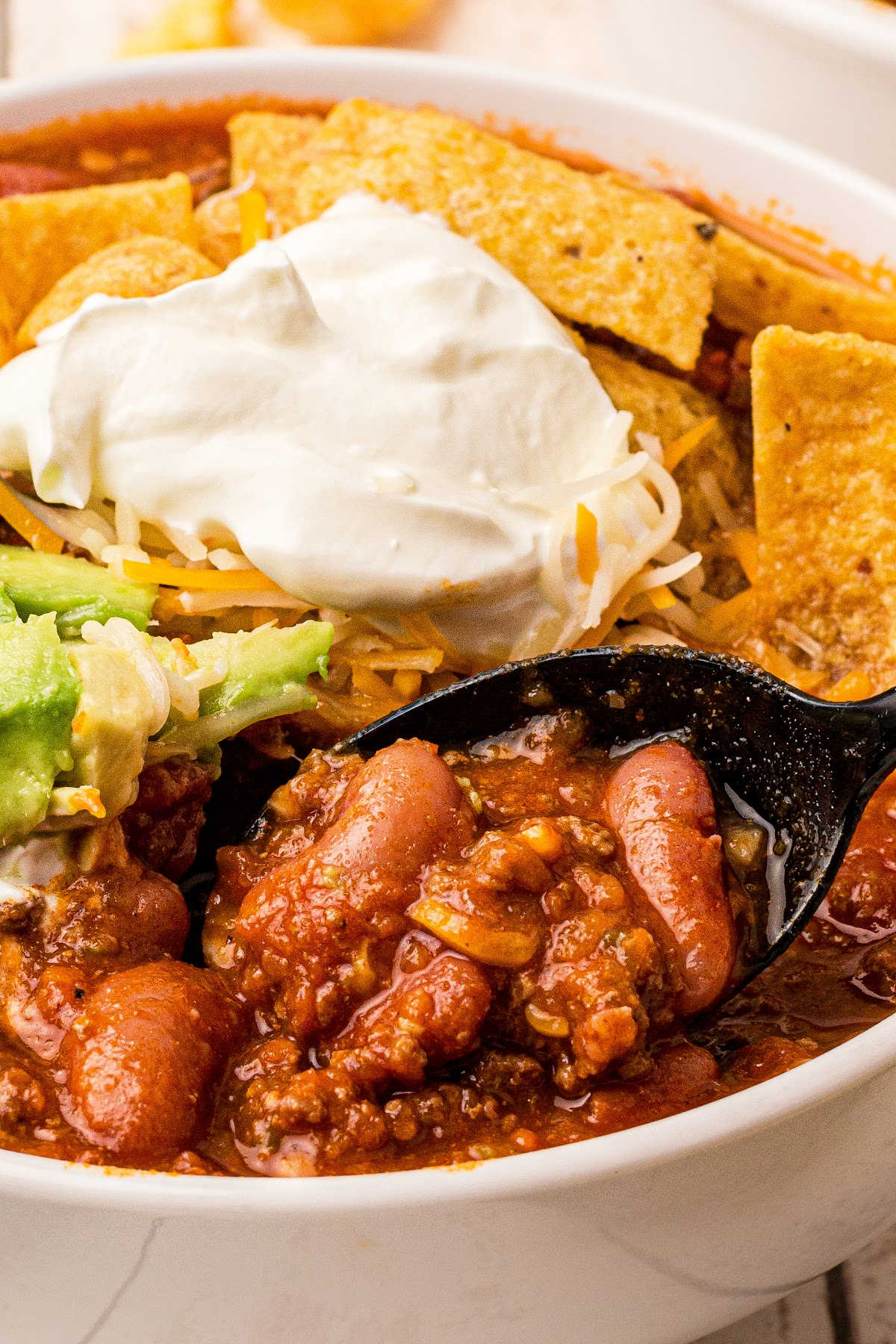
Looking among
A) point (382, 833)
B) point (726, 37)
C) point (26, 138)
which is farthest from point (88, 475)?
point (726, 37)

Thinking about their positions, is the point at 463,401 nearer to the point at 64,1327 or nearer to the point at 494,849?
the point at 494,849

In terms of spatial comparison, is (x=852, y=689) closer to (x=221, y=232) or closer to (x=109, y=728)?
(x=109, y=728)

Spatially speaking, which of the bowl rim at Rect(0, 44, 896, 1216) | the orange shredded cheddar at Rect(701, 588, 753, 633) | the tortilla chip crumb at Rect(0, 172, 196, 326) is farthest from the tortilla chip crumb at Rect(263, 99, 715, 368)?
the bowl rim at Rect(0, 44, 896, 1216)

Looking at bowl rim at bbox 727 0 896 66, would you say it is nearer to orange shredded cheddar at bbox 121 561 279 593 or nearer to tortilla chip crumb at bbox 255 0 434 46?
tortilla chip crumb at bbox 255 0 434 46

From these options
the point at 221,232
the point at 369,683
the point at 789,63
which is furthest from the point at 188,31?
the point at 369,683

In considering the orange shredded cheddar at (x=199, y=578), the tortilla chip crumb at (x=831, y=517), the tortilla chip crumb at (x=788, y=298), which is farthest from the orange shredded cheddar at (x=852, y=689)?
the orange shredded cheddar at (x=199, y=578)

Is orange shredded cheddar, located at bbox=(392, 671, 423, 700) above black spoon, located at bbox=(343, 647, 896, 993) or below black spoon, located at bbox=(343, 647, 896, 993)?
below

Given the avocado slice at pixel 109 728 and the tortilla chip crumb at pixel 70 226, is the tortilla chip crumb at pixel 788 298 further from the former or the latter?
the avocado slice at pixel 109 728
